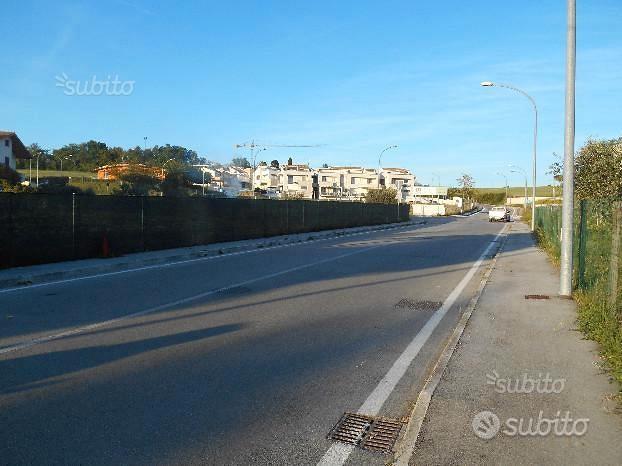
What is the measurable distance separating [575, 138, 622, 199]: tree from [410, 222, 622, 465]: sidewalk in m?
13.9

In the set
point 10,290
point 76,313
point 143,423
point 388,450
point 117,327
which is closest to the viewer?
point 388,450

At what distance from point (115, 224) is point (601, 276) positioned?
1361cm

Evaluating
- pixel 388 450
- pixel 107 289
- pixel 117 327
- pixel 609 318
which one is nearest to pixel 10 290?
pixel 107 289

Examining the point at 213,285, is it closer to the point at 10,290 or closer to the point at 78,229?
the point at 10,290

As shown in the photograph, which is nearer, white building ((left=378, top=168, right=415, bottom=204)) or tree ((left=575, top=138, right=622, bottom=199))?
tree ((left=575, top=138, right=622, bottom=199))

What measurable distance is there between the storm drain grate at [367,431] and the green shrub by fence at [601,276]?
2373 mm

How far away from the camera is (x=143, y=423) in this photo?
4797 mm

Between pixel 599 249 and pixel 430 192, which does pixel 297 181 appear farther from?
pixel 599 249

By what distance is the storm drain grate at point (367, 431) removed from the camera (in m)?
4.51

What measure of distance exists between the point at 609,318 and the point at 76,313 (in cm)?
780

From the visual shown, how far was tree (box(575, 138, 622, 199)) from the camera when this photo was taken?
75.4ft

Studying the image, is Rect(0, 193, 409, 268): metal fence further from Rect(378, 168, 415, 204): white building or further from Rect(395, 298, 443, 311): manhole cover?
Rect(378, 168, 415, 204): white building

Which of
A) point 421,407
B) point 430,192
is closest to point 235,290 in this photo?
point 421,407

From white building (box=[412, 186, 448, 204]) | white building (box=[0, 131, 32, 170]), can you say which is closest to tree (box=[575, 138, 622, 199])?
white building (box=[0, 131, 32, 170])
